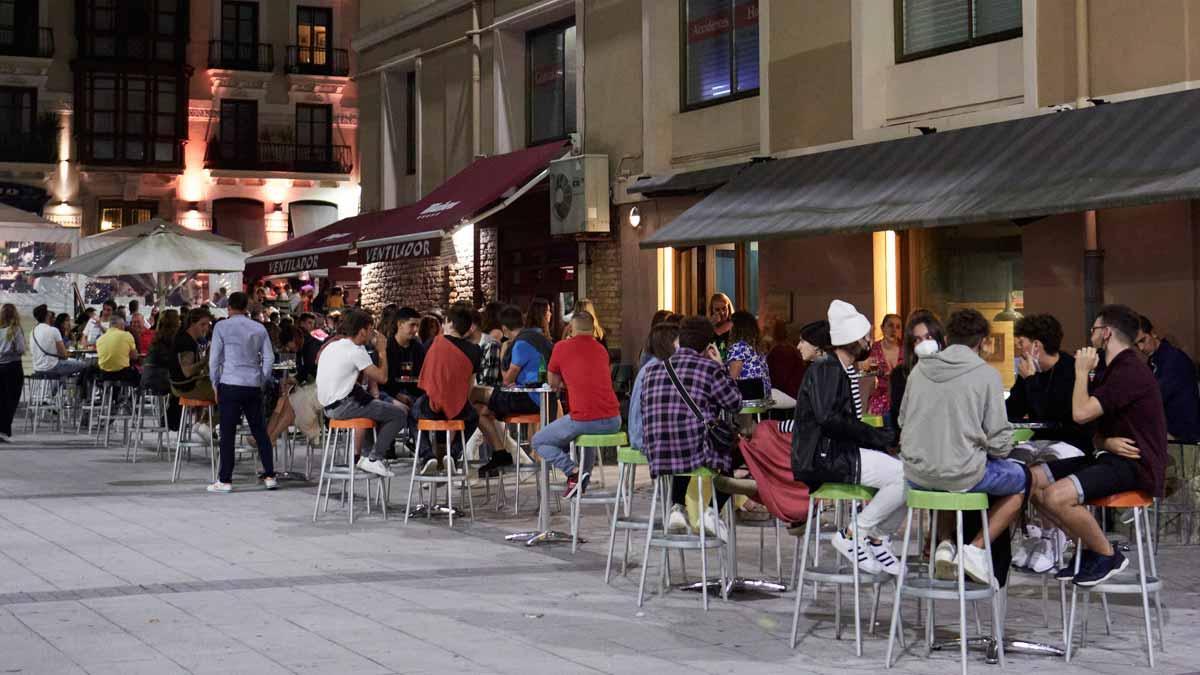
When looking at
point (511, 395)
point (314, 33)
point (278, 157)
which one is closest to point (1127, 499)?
point (511, 395)

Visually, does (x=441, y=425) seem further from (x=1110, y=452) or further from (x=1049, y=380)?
(x=1110, y=452)

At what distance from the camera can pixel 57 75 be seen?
45938mm

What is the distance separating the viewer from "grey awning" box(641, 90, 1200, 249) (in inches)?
481

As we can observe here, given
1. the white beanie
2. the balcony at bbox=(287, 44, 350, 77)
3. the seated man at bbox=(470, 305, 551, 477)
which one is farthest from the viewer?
the balcony at bbox=(287, 44, 350, 77)

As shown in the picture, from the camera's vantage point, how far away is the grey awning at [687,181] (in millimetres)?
18125

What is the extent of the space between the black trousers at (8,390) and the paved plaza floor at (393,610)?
868 cm

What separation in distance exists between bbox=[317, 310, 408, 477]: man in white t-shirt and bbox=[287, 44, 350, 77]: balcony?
35.7m

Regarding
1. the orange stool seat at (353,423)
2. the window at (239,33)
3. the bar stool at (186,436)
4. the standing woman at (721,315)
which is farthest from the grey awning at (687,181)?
the window at (239,33)

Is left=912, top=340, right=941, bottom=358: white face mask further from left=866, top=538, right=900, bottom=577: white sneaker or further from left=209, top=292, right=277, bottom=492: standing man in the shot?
left=209, top=292, right=277, bottom=492: standing man

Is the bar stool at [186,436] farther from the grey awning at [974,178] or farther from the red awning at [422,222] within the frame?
the grey awning at [974,178]

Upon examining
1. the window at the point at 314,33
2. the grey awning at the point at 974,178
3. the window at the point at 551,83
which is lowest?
the grey awning at the point at 974,178

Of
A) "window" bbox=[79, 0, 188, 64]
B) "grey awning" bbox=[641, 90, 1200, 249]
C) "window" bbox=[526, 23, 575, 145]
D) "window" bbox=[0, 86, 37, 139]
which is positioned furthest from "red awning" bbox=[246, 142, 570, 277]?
"window" bbox=[79, 0, 188, 64]

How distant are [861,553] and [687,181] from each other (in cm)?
1054

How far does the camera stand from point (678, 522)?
32.4 ft
